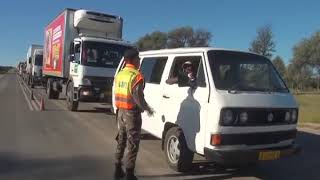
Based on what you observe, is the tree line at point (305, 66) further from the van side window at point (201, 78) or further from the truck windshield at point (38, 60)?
the van side window at point (201, 78)

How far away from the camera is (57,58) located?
23.0 metres

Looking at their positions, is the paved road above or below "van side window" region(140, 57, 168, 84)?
below

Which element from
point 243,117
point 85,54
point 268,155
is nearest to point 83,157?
point 243,117

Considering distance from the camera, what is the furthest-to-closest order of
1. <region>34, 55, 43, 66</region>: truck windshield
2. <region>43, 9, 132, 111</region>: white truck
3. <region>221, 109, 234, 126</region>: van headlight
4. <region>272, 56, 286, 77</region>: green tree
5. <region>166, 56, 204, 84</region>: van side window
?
<region>272, 56, 286, 77</region>: green tree
<region>34, 55, 43, 66</region>: truck windshield
<region>43, 9, 132, 111</region>: white truck
<region>166, 56, 204, 84</region>: van side window
<region>221, 109, 234, 126</region>: van headlight

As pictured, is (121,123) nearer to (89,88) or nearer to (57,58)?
(89,88)

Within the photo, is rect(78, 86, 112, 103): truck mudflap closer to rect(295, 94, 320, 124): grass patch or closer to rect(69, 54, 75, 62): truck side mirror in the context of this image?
rect(69, 54, 75, 62): truck side mirror

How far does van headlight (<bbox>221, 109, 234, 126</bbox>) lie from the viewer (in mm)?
7828

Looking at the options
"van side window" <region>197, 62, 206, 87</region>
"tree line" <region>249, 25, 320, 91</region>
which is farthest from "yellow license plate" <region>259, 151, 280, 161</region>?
"tree line" <region>249, 25, 320, 91</region>

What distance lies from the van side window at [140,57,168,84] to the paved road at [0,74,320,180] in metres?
1.48

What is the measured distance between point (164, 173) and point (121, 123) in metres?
1.32

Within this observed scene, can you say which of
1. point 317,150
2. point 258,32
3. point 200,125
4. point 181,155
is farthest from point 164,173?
point 258,32

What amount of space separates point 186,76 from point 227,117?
1.28 m

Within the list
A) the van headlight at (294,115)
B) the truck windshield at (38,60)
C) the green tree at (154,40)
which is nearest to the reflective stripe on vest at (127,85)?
the van headlight at (294,115)

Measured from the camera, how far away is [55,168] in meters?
8.95
